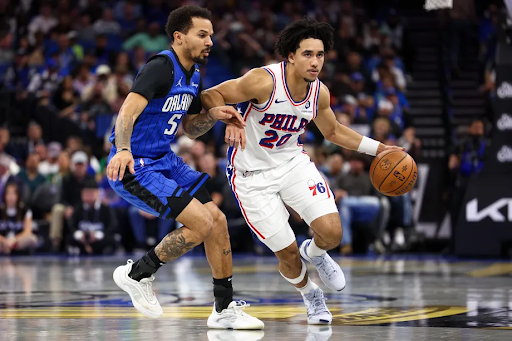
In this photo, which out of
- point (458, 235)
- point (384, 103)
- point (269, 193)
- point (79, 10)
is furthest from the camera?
point (79, 10)

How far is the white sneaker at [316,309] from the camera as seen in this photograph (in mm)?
6180

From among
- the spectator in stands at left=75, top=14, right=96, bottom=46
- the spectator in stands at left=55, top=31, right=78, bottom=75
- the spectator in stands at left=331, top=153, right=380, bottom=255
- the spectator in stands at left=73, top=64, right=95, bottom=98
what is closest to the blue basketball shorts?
the spectator in stands at left=331, top=153, right=380, bottom=255

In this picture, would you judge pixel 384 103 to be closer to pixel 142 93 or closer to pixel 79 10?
pixel 79 10

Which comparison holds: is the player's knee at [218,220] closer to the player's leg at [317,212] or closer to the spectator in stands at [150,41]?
the player's leg at [317,212]

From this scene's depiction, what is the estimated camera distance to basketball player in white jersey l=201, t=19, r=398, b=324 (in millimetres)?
6441

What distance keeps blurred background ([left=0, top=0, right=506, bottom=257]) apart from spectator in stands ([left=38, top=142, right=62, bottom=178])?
0.08 ft

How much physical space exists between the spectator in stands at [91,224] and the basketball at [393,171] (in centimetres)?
762

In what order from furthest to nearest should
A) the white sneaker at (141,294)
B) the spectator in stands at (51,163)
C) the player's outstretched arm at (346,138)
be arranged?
the spectator in stands at (51,163) → the player's outstretched arm at (346,138) → the white sneaker at (141,294)

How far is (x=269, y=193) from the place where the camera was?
6660 mm

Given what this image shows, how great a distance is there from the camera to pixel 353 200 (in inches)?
536

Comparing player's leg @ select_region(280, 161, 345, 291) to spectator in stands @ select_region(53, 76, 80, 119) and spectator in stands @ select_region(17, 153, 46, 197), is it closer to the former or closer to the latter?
spectator in stands @ select_region(17, 153, 46, 197)

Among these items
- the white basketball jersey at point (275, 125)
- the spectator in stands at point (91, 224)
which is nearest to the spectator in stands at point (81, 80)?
the spectator in stands at point (91, 224)

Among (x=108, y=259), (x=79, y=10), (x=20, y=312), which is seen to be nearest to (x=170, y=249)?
(x=20, y=312)

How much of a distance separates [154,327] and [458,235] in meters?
7.80
